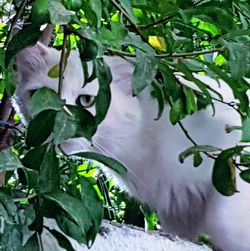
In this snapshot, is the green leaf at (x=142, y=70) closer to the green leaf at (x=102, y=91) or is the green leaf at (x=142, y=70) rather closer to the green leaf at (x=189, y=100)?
the green leaf at (x=102, y=91)

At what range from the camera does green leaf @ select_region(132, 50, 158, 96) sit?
0.69 meters

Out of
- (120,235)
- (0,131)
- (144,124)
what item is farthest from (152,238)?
(0,131)

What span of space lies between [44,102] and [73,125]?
4cm

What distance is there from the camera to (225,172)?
84 centimetres

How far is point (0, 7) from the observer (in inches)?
56.6

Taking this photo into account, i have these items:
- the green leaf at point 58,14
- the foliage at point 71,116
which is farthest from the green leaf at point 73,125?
the green leaf at point 58,14

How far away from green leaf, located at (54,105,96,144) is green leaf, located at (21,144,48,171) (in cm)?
4

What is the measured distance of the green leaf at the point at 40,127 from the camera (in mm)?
673

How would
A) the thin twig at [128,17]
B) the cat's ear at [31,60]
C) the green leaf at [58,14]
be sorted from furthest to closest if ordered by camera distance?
the cat's ear at [31,60]
the thin twig at [128,17]
the green leaf at [58,14]

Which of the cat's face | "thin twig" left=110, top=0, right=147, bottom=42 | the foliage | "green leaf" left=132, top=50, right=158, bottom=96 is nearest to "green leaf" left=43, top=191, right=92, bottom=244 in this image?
the foliage

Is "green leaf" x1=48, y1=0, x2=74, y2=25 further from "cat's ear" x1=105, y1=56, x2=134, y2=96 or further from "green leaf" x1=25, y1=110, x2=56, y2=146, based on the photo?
"cat's ear" x1=105, y1=56, x2=134, y2=96

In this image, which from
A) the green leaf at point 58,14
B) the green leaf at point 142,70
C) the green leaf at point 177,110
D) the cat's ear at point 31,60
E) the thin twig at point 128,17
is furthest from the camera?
the cat's ear at point 31,60

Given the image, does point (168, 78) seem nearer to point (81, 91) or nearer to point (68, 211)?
point (68, 211)

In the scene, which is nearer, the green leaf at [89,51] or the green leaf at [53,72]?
the green leaf at [89,51]
